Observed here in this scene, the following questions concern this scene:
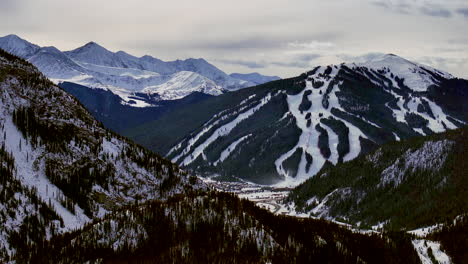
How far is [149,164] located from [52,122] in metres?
10.9

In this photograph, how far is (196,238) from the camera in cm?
3206

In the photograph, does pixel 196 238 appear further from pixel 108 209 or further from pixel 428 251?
pixel 428 251

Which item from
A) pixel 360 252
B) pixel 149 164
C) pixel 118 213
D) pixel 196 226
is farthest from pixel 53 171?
pixel 360 252

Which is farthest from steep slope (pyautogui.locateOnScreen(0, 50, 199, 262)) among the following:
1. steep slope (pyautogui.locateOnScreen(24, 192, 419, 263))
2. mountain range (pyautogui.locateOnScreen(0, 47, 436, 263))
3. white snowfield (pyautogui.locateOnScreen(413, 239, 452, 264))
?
white snowfield (pyautogui.locateOnScreen(413, 239, 452, 264))

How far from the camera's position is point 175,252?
1177 inches

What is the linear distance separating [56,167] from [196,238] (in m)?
22.0

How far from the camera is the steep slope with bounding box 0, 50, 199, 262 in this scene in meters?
41.8

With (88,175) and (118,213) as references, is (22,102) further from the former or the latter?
(118,213)

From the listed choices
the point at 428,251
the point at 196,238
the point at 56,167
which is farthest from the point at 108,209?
the point at 428,251

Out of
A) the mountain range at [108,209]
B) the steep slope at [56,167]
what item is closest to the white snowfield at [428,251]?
the mountain range at [108,209]

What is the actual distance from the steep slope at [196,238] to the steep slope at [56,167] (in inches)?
360

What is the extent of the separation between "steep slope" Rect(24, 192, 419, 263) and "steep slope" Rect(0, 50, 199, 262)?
9151 millimetres

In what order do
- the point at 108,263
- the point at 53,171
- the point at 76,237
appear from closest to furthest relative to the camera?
the point at 108,263 < the point at 76,237 < the point at 53,171

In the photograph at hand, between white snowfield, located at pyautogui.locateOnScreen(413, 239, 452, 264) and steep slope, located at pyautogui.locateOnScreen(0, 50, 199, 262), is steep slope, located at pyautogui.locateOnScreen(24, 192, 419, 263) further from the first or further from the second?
white snowfield, located at pyautogui.locateOnScreen(413, 239, 452, 264)
